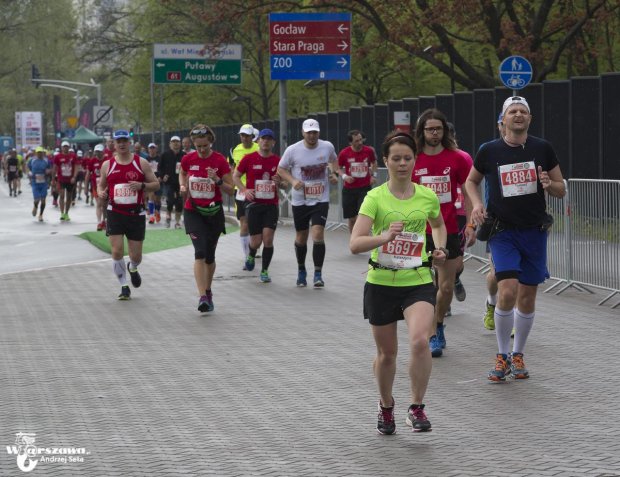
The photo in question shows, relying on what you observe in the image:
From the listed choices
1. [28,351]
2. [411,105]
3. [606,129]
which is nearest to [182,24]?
[411,105]

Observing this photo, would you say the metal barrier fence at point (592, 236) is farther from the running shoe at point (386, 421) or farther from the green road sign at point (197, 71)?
the green road sign at point (197, 71)

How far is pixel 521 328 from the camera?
9.63 meters

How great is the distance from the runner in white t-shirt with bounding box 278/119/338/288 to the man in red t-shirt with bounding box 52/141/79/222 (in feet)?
59.9

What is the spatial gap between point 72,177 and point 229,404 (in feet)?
86.0

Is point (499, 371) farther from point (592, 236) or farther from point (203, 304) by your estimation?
point (592, 236)

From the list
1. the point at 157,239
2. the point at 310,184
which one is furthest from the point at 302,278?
the point at 157,239

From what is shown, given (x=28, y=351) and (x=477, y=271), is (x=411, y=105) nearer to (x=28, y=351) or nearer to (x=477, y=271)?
(x=477, y=271)

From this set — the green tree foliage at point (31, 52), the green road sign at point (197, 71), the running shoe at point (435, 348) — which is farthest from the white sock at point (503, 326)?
the green tree foliage at point (31, 52)

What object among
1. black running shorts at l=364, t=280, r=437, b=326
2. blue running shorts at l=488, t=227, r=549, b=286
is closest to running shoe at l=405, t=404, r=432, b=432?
black running shorts at l=364, t=280, r=437, b=326

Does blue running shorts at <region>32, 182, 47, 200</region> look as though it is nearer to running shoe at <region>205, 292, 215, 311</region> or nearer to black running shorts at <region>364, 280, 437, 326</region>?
running shoe at <region>205, 292, 215, 311</region>

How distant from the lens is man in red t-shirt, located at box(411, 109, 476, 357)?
10.7 metres

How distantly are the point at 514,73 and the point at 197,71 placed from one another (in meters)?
21.2

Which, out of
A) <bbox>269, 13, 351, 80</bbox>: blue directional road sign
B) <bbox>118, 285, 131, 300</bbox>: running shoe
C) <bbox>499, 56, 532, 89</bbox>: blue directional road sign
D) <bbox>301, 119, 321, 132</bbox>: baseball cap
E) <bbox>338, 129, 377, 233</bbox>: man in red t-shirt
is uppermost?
<bbox>269, 13, 351, 80</bbox>: blue directional road sign

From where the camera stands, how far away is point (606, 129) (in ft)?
71.8
